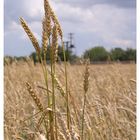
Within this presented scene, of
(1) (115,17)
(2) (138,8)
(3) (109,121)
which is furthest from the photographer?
(3) (109,121)

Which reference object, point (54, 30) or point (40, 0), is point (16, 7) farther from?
point (54, 30)

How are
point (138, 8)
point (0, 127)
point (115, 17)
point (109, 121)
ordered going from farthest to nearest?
point (109, 121) → point (115, 17) → point (138, 8) → point (0, 127)

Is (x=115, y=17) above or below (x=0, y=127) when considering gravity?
above

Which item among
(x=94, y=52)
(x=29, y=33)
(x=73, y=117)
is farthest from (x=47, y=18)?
(x=94, y=52)

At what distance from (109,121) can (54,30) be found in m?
0.83

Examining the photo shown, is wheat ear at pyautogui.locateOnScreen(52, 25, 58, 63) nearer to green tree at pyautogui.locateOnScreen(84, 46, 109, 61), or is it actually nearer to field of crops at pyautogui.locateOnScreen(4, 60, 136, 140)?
field of crops at pyautogui.locateOnScreen(4, 60, 136, 140)

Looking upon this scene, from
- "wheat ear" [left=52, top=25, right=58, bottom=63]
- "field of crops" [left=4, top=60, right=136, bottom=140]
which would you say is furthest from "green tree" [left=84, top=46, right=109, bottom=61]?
"wheat ear" [left=52, top=25, right=58, bottom=63]

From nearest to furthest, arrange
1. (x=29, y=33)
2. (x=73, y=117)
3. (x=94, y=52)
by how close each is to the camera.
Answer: (x=29, y=33) < (x=73, y=117) < (x=94, y=52)

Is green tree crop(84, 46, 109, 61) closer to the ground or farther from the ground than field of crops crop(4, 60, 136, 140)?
farther from the ground

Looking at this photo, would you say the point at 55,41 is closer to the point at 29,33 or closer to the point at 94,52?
the point at 29,33

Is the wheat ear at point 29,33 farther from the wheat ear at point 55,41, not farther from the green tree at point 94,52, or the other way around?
the green tree at point 94,52

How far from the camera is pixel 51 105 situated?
643mm

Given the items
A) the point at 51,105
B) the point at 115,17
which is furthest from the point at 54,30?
the point at 115,17

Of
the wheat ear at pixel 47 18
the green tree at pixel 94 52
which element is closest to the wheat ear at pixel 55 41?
the wheat ear at pixel 47 18
